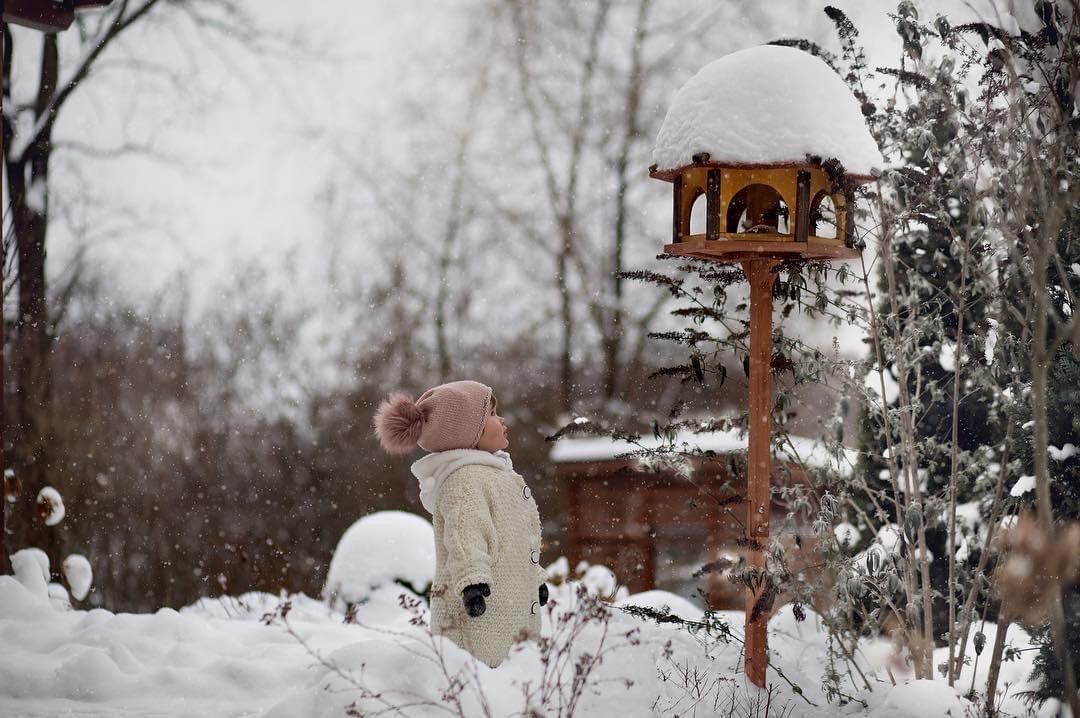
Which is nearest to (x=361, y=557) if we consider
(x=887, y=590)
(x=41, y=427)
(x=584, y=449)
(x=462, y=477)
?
(x=584, y=449)

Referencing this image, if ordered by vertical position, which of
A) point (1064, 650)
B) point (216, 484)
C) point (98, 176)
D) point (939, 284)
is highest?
point (98, 176)

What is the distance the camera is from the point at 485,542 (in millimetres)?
3809

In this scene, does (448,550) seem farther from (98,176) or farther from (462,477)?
(98,176)

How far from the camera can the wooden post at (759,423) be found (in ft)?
13.4

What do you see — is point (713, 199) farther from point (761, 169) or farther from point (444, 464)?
point (444, 464)

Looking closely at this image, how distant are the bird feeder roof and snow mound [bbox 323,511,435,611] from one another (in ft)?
11.5

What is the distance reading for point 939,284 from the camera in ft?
16.8

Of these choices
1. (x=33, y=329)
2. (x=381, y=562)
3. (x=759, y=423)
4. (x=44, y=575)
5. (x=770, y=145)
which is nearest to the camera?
(x=770, y=145)

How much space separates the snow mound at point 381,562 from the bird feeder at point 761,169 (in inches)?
114

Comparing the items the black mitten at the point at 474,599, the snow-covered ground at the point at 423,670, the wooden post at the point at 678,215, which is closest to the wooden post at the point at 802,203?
the wooden post at the point at 678,215

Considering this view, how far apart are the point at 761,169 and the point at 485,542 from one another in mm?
1653

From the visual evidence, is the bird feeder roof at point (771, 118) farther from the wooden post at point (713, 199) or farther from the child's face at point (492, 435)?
the child's face at point (492, 435)

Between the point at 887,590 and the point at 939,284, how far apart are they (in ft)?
5.32

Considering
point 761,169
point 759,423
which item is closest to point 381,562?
point 759,423
